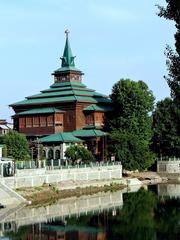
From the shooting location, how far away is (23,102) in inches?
3494

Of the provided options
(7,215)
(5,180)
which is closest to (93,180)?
(5,180)

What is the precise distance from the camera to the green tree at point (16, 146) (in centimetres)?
6880

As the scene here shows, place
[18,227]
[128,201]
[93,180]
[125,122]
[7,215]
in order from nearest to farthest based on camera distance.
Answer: [18,227]
[7,215]
[128,201]
[93,180]
[125,122]

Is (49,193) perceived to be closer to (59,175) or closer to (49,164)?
(59,175)

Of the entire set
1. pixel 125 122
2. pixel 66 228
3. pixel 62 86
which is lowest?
pixel 66 228

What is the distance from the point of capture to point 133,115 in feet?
270

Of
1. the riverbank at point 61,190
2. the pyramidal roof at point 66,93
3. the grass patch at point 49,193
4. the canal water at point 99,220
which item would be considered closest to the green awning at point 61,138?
the pyramidal roof at point 66,93

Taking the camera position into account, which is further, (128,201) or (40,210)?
(128,201)

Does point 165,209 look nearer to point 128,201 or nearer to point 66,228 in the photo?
point 128,201

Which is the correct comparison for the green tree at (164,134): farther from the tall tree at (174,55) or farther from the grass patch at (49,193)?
the tall tree at (174,55)

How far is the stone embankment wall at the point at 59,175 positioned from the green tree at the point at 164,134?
13832 millimetres

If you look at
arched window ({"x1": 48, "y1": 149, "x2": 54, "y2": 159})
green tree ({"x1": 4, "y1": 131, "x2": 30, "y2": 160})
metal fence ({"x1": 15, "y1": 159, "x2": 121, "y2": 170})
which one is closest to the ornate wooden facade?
arched window ({"x1": 48, "y1": 149, "x2": 54, "y2": 159})

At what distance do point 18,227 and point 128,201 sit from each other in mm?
18067

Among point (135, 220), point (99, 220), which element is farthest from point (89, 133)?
point (99, 220)
